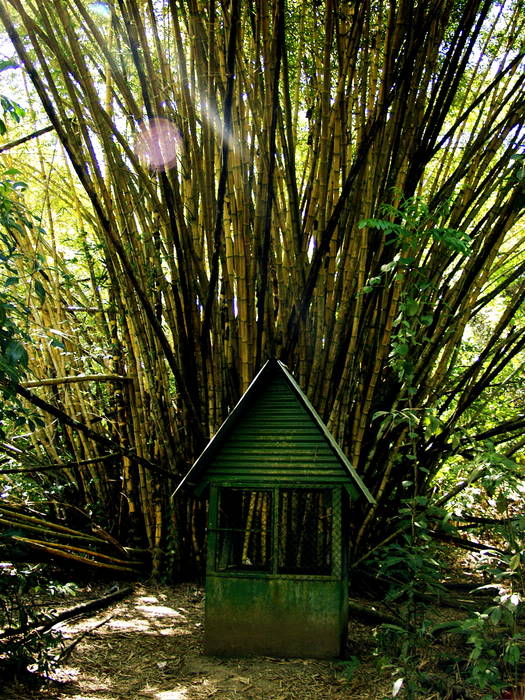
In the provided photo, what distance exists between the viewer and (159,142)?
2.65 metres

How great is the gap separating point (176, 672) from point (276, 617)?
0.35m

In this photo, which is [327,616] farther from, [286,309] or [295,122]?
[295,122]

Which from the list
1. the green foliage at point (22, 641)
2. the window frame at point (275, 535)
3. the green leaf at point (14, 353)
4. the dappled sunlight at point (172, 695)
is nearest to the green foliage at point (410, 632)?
the window frame at point (275, 535)

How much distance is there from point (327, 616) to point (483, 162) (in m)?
1.91

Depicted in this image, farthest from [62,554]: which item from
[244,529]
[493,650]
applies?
[493,650]

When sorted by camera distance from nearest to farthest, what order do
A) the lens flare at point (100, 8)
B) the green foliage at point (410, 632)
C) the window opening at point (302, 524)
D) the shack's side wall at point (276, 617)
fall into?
the green foliage at point (410, 632) < the shack's side wall at point (276, 617) < the window opening at point (302, 524) < the lens flare at point (100, 8)

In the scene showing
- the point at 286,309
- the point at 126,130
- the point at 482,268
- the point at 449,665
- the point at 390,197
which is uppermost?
the point at 126,130

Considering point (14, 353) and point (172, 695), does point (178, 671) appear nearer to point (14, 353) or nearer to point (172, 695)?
point (172, 695)

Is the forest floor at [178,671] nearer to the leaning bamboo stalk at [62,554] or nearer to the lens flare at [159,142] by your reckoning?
the leaning bamboo stalk at [62,554]

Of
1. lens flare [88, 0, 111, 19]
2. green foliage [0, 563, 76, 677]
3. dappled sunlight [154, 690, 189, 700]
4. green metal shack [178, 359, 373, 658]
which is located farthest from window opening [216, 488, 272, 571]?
lens flare [88, 0, 111, 19]

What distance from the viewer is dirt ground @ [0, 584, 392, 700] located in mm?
1826

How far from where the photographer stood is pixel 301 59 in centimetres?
292

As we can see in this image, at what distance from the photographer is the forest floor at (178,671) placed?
183 cm

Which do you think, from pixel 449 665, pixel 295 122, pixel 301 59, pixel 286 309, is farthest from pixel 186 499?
pixel 301 59
